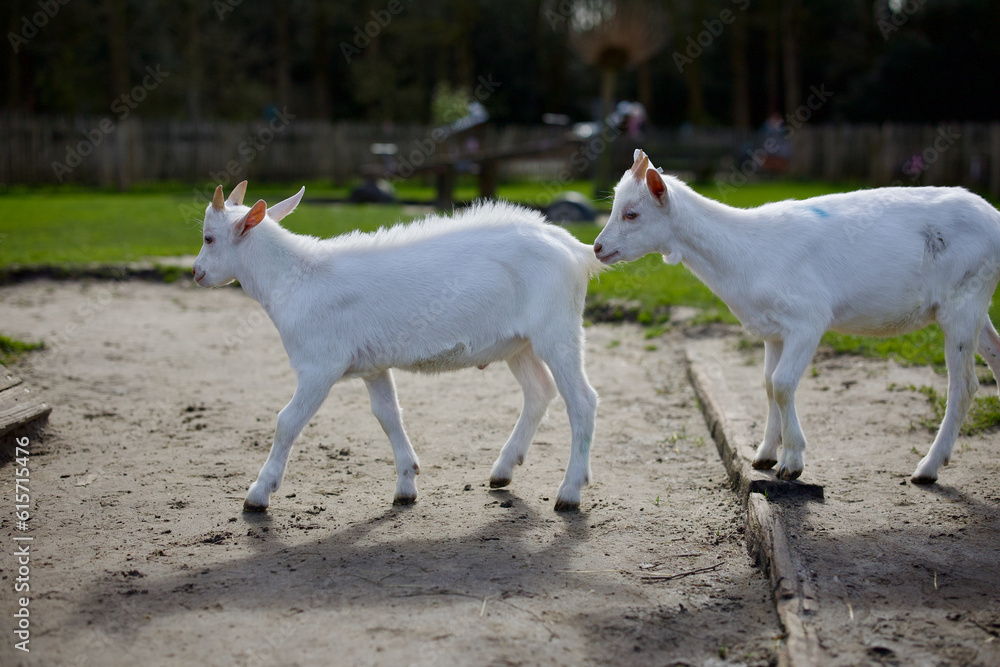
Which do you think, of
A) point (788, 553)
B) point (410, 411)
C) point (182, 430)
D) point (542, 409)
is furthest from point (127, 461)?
point (788, 553)

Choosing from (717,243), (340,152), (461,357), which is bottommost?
(461,357)

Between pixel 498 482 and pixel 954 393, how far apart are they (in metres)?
2.56

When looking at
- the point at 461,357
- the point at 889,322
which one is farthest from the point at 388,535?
the point at 889,322

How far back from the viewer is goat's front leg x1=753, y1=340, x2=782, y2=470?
504cm

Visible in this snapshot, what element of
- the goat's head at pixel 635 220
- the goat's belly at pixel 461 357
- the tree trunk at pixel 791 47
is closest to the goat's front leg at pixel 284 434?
the goat's belly at pixel 461 357

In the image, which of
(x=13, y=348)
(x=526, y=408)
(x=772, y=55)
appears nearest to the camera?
(x=526, y=408)

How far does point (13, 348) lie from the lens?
306 inches

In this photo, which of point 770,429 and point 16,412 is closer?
point 770,429

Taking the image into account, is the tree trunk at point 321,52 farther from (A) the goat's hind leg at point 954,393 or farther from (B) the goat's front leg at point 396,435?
(A) the goat's hind leg at point 954,393

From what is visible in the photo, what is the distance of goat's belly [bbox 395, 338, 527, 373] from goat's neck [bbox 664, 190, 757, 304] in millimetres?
1013

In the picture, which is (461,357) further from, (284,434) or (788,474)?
(788,474)

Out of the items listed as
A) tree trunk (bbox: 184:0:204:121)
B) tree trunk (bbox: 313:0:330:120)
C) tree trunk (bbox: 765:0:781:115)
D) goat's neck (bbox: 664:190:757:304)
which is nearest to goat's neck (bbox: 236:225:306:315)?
goat's neck (bbox: 664:190:757:304)

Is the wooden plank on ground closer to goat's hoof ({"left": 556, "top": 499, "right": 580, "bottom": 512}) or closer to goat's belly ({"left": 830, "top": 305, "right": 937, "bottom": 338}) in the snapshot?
goat's hoof ({"left": 556, "top": 499, "right": 580, "bottom": 512})

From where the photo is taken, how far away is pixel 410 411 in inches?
258
